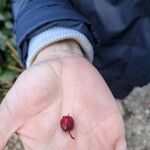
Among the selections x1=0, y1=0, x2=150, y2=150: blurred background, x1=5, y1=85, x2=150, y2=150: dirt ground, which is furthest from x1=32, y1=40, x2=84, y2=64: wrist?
x1=5, y1=85, x2=150, y2=150: dirt ground

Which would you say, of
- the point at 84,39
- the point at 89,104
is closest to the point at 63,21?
the point at 84,39

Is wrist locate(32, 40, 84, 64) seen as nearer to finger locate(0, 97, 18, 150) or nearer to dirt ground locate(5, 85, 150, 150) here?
finger locate(0, 97, 18, 150)

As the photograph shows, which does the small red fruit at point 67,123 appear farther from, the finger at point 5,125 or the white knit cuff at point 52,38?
the white knit cuff at point 52,38

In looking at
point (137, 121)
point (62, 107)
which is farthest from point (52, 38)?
point (137, 121)

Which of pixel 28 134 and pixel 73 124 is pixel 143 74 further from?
pixel 28 134

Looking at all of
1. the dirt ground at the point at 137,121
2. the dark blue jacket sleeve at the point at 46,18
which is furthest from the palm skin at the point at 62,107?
the dirt ground at the point at 137,121

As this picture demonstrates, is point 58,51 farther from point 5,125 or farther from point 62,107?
point 5,125
